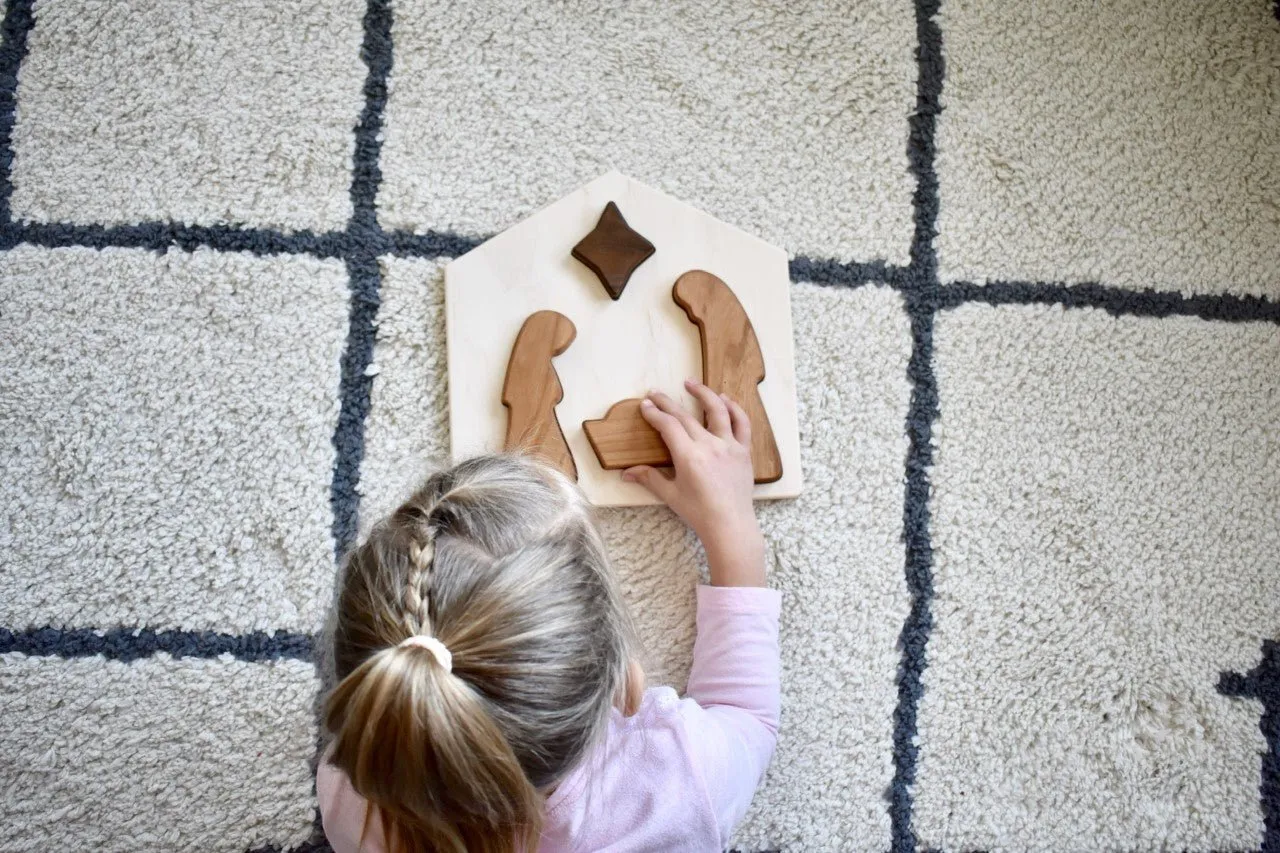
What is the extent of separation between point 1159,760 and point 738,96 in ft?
2.08

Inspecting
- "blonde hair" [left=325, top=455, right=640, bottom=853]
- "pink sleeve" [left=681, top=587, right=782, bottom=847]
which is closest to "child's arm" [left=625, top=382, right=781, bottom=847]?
"pink sleeve" [left=681, top=587, right=782, bottom=847]

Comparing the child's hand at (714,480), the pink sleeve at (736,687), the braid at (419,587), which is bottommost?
the pink sleeve at (736,687)

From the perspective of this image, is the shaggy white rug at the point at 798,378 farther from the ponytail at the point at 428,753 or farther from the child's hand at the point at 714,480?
the ponytail at the point at 428,753

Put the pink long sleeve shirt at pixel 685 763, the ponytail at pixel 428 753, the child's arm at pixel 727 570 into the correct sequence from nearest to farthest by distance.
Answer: the ponytail at pixel 428 753, the pink long sleeve shirt at pixel 685 763, the child's arm at pixel 727 570

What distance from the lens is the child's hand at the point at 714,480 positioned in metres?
0.72

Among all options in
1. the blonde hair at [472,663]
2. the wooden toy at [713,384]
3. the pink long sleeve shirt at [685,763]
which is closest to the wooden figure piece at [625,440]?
the wooden toy at [713,384]

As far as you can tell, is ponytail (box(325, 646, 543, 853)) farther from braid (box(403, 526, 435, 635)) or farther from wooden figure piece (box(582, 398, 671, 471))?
wooden figure piece (box(582, 398, 671, 471))

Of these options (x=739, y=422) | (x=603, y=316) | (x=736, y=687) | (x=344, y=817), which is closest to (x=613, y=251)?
(x=603, y=316)

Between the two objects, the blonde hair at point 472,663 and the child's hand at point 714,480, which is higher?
the child's hand at point 714,480

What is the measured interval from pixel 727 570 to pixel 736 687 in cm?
8

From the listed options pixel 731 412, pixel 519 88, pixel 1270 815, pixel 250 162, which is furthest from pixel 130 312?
Answer: pixel 1270 815

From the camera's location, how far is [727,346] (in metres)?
0.77

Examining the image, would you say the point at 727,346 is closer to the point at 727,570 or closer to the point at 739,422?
the point at 739,422

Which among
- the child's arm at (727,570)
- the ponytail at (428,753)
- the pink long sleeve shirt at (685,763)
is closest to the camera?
the ponytail at (428,753)
